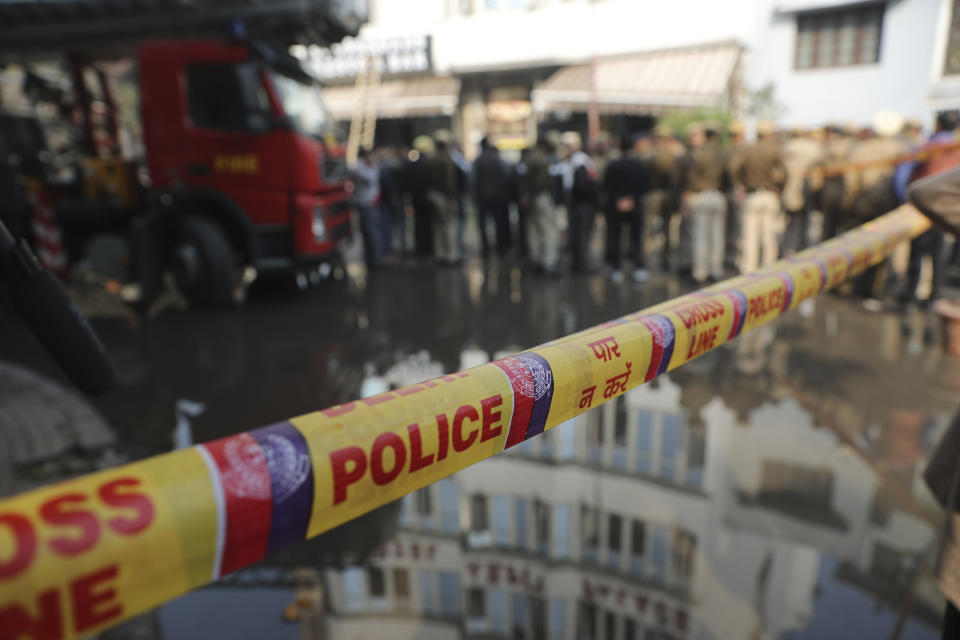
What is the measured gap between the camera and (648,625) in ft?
8.08

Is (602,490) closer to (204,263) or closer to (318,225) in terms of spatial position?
(318,225)

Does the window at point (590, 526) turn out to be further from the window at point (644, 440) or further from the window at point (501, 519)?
the window at point (644, 440)

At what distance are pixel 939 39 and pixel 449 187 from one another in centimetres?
1122

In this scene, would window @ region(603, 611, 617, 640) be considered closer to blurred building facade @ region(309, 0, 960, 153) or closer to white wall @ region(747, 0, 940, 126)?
blurred building facade @ region(309, 0, 960, 153)

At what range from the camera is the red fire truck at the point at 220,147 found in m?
6.54

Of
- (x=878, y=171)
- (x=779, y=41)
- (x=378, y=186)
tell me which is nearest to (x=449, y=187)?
(x=378, y=186)

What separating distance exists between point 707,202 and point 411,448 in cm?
764

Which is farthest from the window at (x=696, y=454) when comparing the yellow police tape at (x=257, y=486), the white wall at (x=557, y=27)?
the white wall at (x=557, y=27)

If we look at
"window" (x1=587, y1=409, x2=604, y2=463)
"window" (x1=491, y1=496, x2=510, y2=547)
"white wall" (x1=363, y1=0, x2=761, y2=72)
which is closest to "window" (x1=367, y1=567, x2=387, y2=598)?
"window" (x1=491, y1=496, x2=510, y2=547)

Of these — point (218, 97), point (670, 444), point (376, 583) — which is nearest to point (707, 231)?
point (670, 444)

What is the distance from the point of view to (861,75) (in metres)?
14.4

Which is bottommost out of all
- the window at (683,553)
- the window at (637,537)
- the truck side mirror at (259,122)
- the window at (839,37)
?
the window at (637,537)

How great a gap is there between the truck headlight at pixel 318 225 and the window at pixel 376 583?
15.5 feet

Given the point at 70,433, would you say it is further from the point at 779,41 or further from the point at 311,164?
the point at 779,41
